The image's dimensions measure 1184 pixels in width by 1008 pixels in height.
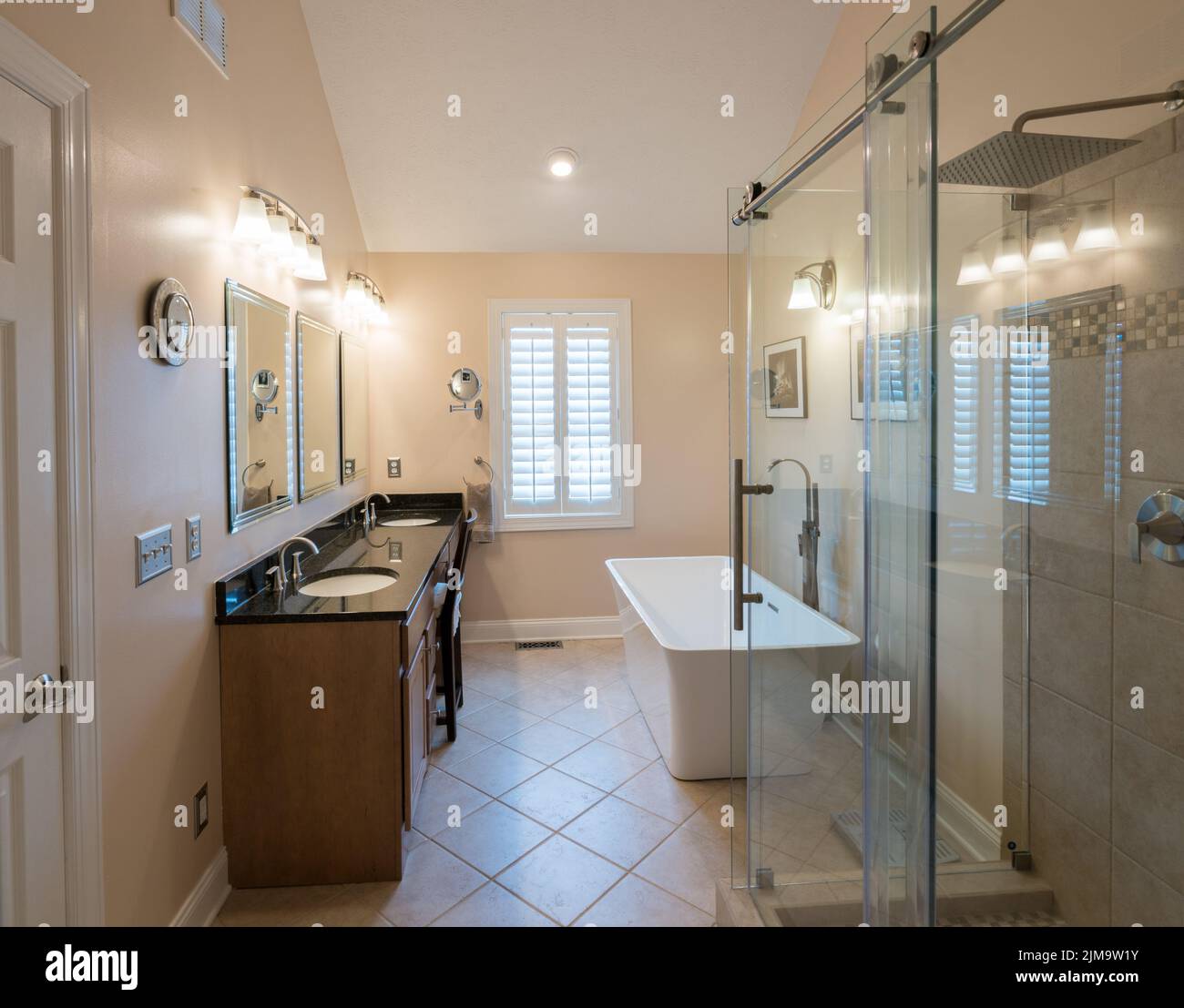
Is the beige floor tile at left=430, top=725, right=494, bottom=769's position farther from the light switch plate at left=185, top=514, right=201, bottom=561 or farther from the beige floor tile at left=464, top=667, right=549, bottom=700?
the light switch plate at left=185, top=514, right=201, bottom=561

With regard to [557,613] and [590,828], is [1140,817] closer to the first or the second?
[590,828]

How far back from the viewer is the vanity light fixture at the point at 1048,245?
1.39 metres

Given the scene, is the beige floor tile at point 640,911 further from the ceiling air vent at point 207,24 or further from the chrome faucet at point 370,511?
the ceiling air vent at point 207,24

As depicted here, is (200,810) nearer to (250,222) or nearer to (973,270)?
(250,222)

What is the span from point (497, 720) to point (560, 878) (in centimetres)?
130

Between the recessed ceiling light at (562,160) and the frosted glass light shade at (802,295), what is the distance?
2555 millimetres

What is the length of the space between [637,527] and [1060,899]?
343cm

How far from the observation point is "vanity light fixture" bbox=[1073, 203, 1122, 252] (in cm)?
131

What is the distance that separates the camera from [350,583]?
2775 mm

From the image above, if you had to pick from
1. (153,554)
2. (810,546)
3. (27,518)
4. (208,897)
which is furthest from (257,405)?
(810,546)
